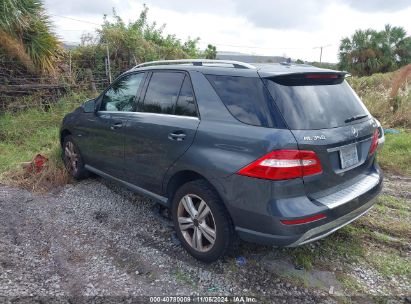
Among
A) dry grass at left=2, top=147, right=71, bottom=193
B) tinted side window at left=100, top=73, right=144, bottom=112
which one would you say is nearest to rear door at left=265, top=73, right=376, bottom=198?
tinted side window at left=100, top=73, right=144, bottom=112

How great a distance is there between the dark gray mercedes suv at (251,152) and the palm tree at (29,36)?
226 inches

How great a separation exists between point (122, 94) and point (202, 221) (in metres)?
1.99

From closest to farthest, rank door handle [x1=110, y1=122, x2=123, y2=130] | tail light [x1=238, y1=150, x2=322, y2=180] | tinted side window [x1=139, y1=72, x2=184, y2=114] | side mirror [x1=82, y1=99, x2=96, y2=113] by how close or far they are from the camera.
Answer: tail light [x1=238, y1=150, x2=322, y2=180], tinted side window [x1=139, y1=72, x2=184, y2=114], door handle [x1=110, y1=122, x2=123, y2=130], side mirror [x1=82, y1=99, x2=96, y2=113]

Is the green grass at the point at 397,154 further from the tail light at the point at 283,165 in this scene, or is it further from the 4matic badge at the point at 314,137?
the tail light at the point at 283,165

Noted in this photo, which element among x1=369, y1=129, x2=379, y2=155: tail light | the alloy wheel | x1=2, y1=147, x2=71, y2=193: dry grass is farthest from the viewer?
x1=2, y1=147, x2=71, y2=193: dry grass

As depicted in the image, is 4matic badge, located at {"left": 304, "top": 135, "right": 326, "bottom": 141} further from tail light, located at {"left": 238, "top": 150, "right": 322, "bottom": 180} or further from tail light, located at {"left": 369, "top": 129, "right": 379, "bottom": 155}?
tail light, located at {"left": 369, "top": 129, "right": 379, "bottom": 155}

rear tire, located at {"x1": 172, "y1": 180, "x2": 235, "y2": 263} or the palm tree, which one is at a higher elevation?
the palm tree

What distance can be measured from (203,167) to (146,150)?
91cm

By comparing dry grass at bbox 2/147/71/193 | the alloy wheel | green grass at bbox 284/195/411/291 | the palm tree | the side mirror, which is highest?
the palm tree

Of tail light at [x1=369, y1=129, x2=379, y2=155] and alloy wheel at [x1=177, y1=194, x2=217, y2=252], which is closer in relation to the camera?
alloy wheel at [x1=177, y1=194, x2=217, y2=252]

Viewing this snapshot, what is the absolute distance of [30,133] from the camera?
7941 mm

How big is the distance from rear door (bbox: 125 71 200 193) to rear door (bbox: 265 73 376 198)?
84cm

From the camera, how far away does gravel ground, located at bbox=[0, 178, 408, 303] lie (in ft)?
9.55

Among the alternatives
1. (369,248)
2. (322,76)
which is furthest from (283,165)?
(369,248)
